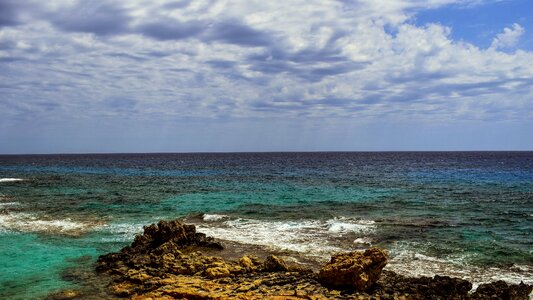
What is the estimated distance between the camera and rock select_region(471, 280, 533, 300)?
14.9 m

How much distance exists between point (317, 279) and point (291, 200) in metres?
28.2

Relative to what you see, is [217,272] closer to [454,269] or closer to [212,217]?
[454,269]

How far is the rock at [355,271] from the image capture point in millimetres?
15336

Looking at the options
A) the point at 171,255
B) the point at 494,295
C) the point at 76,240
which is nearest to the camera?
the point at 494,295

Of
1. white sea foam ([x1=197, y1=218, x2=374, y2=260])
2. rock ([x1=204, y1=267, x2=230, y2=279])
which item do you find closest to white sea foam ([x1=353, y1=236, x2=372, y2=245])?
white sea foam ([x1=197, y1=218, x2=374, y2=260])

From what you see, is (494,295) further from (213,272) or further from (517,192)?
(517,192)

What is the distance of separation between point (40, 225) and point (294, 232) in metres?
18.7

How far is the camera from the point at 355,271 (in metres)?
15.3

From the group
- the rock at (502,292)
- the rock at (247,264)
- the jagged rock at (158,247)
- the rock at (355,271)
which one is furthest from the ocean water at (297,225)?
the rock at (247,264)

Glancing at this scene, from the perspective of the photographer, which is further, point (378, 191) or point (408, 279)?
point (378, 191)

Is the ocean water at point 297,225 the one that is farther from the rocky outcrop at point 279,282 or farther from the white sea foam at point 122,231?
the rocky outcrop at point 279,282

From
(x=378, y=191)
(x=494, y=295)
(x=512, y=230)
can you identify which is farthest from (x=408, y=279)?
(x=378, y=191)

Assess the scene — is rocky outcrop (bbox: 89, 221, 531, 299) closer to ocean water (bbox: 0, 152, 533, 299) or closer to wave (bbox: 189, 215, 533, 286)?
ocean water (bbox: 0, 152, 533, 299)

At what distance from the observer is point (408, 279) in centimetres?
1694
